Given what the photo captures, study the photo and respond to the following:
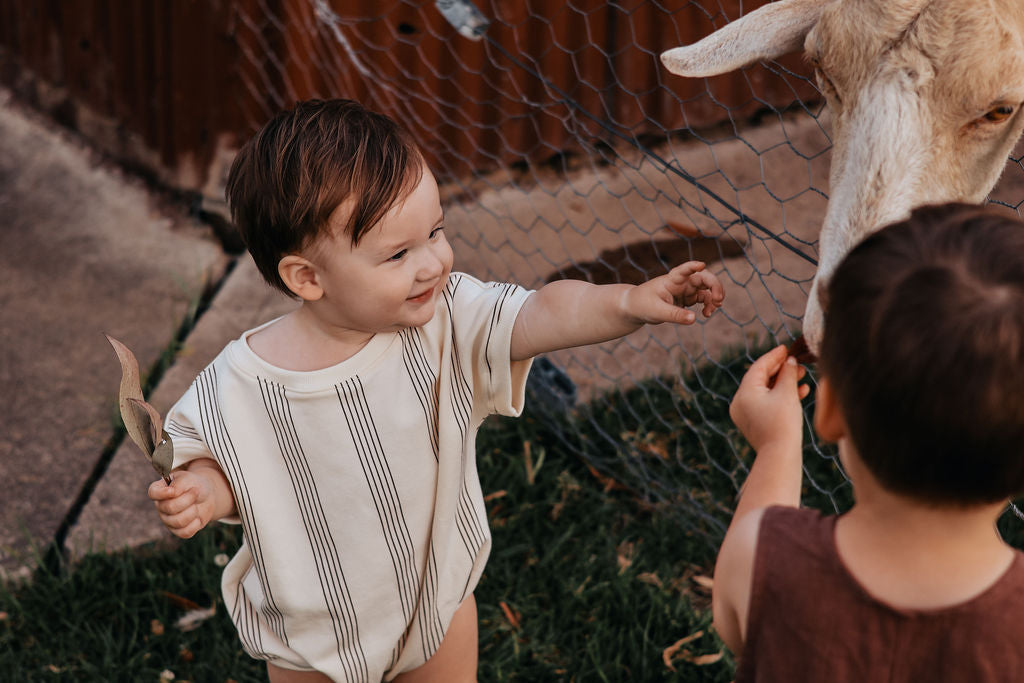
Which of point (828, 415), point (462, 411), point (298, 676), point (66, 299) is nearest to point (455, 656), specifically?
point (298, 676)

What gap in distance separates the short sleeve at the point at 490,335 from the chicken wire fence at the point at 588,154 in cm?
136

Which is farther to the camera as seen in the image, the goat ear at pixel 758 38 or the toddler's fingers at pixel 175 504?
the goat ear at pixel 758 38

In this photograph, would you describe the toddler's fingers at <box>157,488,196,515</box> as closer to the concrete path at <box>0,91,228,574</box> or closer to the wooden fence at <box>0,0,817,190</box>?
the concrete path at <box>0,91,228,574</box>

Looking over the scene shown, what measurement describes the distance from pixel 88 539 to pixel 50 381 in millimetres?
975

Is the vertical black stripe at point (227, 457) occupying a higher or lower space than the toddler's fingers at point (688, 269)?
lower

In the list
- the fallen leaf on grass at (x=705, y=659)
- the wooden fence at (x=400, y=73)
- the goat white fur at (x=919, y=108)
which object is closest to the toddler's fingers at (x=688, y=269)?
the goat white fur at (x=919, y=108)

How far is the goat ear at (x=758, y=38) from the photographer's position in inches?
76.3

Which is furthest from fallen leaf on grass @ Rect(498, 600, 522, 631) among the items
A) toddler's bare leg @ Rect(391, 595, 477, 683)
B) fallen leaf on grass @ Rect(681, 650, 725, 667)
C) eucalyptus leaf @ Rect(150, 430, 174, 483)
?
eucalyptus leaf @ Rect(150, 430, 174, 483)

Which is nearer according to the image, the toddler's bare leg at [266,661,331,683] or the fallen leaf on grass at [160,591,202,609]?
the toddler's bare leg at [266,661,331,683]

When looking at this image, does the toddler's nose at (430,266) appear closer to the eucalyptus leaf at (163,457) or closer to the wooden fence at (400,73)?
the eucalyptus leaf at (163,457)

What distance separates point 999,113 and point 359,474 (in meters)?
1.21

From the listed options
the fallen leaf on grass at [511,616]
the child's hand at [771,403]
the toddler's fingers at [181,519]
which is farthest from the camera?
the fallen leaf on grass at [511,616]

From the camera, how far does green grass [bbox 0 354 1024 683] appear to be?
8.10 feet

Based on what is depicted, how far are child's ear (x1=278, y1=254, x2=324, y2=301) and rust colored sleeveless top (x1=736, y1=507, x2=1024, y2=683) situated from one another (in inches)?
32.8
